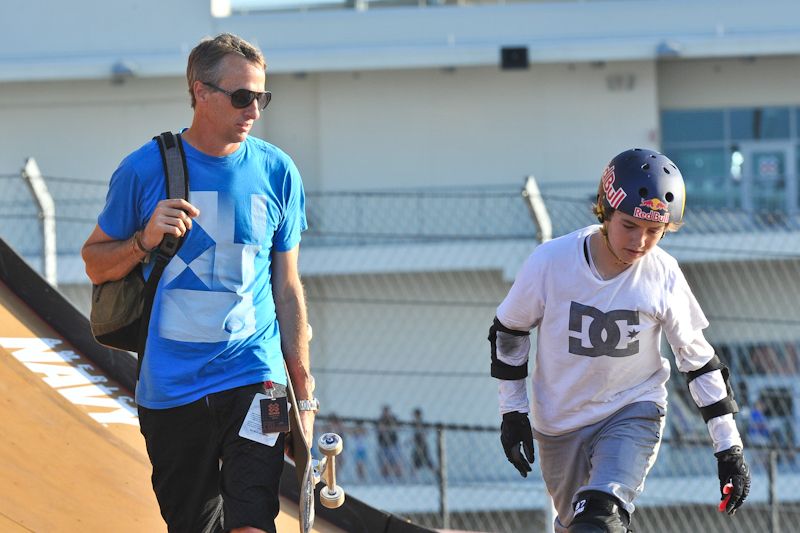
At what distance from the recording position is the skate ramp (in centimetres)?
302

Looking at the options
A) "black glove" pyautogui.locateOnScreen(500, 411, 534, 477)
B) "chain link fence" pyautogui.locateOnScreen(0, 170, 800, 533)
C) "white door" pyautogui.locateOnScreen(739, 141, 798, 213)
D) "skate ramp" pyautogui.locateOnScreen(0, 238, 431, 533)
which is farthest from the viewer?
"white door" pyautogui.locateOnScreen(739, 141, 798, 213)

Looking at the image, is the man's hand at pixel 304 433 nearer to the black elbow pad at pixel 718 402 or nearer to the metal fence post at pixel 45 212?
the black elbow pad at pixel 718 402

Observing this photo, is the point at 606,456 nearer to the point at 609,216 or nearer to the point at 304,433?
the point at 609,216

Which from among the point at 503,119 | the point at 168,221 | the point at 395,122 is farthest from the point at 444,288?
the point at 168,221

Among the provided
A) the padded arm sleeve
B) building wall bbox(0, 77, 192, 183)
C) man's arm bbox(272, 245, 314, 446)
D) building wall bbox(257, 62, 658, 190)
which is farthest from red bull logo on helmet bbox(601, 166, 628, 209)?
building wall bbox(0, 77, 192, 183)

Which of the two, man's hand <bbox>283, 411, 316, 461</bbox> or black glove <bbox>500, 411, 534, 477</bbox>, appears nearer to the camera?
man's hand <bbox>283, 411, 316, 461</bbox>

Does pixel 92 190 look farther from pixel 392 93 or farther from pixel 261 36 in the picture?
pixel 392 93

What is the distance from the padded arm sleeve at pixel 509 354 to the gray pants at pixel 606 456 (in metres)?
0.26

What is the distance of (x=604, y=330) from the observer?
2.73m

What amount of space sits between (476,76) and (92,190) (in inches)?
297

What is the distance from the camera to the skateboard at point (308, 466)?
91.8 inches

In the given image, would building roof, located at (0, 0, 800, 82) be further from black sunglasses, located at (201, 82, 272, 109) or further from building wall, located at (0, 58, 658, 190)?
black sunglasses, located at (201, 82, 272, 109)

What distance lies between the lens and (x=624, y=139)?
52.3 feet

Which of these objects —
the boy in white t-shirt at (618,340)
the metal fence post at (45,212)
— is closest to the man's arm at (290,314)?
the boy in white t-shirt at (618,340)
